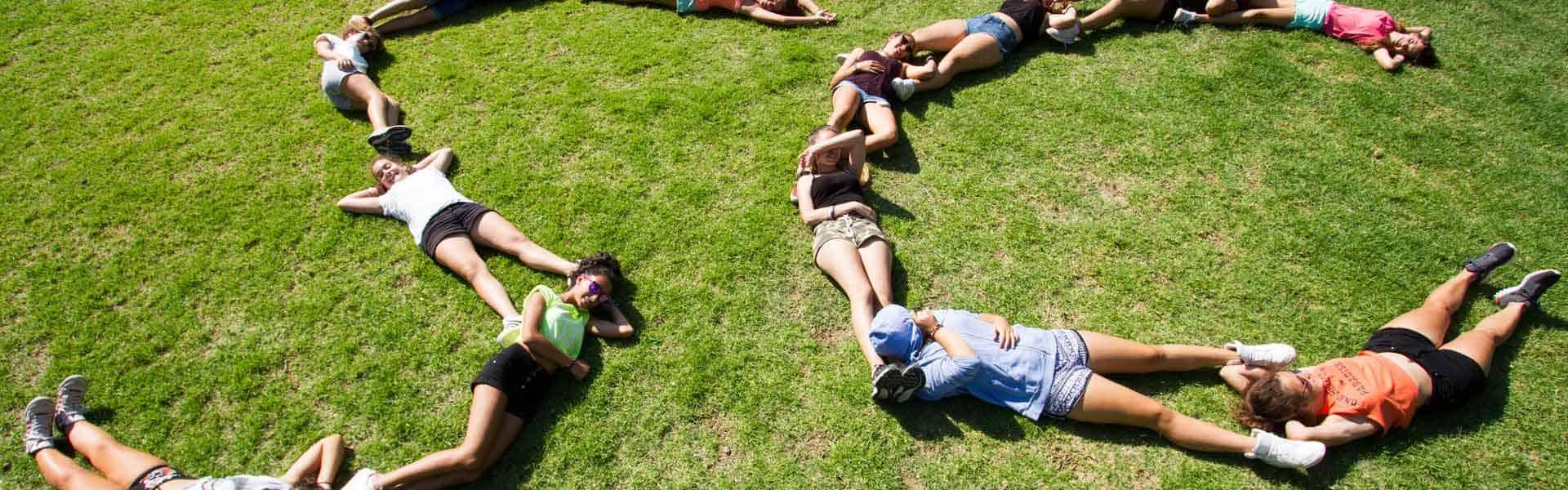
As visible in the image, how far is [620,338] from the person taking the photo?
19.2 ft

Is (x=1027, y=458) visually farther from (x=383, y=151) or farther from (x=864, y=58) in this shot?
(x=383, y=151)

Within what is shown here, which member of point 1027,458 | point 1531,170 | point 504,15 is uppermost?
point 504,15

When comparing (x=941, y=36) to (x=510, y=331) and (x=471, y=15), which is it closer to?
(x=510, y=331)

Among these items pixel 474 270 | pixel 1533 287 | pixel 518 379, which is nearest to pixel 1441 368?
pixel 1533 287

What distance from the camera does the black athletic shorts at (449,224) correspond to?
6355mm

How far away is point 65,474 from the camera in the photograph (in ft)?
16.5

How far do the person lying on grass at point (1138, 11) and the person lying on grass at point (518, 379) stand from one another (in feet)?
20.7

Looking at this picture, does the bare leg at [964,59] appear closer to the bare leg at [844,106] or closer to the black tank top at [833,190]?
the bare leg at [844,106]

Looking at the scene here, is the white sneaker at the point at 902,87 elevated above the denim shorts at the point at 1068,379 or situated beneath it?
elevated above

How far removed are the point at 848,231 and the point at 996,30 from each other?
3.58m

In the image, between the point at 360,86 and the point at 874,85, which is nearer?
the point at 874,85

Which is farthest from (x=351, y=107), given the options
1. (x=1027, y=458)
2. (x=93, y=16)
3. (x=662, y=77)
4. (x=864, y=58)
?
(x=1027, y=458)

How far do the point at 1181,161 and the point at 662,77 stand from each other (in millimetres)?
5280

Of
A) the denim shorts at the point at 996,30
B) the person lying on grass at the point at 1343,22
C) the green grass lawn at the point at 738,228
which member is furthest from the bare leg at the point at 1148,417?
the person lying on grass at the point at 1343,22
